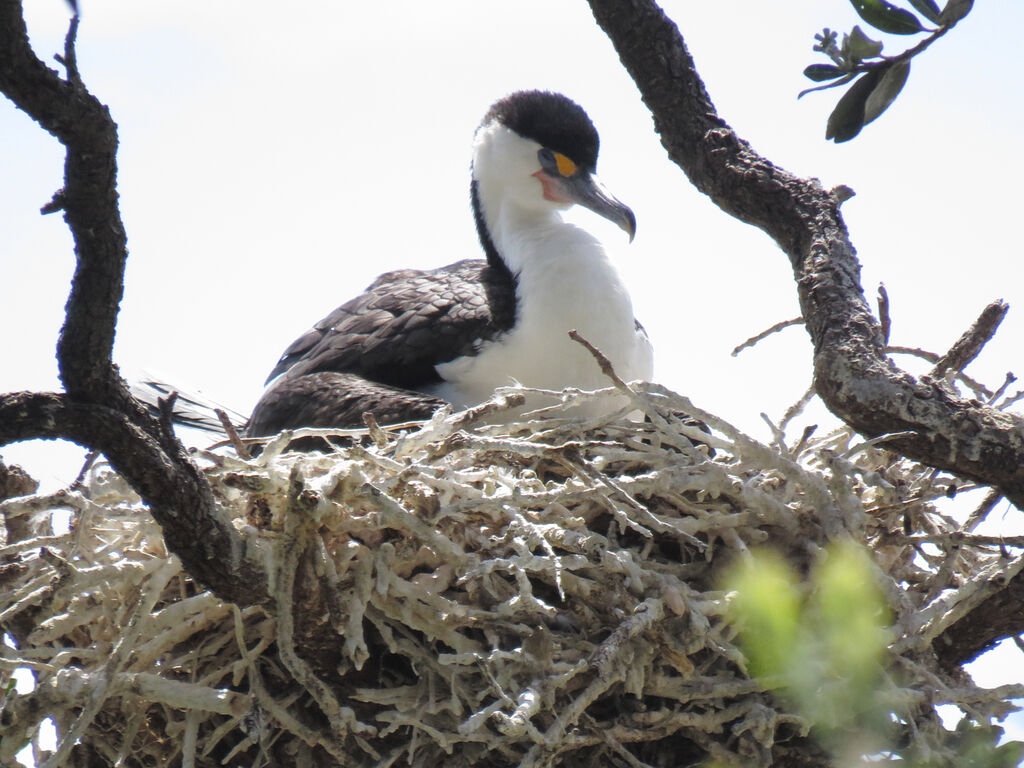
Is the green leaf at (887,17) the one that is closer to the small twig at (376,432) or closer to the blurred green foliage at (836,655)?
the blurred green foliage at (836,655)

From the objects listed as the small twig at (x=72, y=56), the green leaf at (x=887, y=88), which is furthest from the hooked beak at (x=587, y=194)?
the small twig at (x=72, y=56)

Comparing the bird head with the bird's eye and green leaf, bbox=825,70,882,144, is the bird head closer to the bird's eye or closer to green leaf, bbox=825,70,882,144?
the bird's eye

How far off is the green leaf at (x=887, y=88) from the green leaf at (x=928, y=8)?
122 mm

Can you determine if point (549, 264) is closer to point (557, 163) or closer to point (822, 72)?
point (557, 163)

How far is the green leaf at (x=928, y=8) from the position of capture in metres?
2.41

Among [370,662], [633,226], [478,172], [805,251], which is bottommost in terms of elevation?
[370,662]

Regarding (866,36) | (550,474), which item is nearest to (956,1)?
(866,36)

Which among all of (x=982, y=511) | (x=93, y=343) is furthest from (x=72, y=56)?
(x=982, y=511)

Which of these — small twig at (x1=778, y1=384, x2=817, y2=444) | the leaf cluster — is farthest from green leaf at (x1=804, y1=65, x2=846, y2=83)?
small twig at (x1=778, y1=384, x2=817, y2=444)

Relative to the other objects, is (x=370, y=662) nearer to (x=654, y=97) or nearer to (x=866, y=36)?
(x=654, y=97)

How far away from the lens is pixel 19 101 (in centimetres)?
187

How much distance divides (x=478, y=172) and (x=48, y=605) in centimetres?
295

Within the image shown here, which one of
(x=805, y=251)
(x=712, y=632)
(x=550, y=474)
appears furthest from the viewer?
(x=550, y=474)

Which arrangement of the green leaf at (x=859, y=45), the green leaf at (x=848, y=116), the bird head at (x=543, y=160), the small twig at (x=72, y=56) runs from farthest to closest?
the bird head at (x=543, y=160), the green leaf at (x=848, y=116), the green leaf at (x=859, y=45), the small twig at (x=72, y=56)
